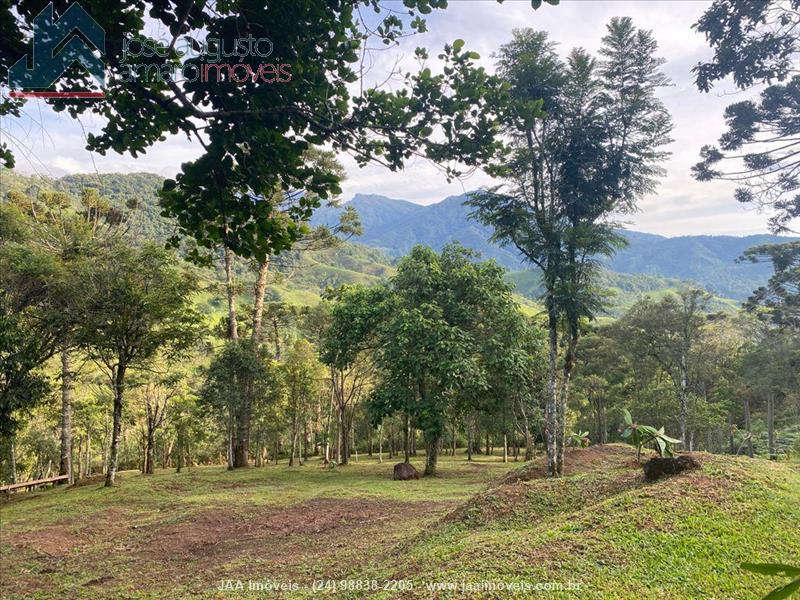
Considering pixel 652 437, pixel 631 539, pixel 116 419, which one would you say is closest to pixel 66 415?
pixel 116 419

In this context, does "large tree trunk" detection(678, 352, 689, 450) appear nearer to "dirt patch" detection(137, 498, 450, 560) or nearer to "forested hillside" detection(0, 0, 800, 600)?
"forested hillside" detection(0, 0, 800, 600)

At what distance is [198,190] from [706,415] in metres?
32.7

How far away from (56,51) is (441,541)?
22.6 feet

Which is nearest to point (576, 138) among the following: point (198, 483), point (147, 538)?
point (147, 538)

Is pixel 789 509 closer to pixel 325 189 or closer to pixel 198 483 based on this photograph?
pixel 325 189

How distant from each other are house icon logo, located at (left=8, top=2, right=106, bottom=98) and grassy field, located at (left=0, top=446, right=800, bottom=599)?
202 inches

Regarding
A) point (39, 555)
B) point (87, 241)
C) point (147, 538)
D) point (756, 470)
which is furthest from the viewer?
point (87, 241)

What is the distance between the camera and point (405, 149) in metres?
3.35

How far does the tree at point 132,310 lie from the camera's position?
1476cm

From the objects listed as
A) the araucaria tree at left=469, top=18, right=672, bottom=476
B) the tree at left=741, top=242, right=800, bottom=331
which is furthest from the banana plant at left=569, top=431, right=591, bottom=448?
the tree at left=741, top=242, right=800, bottom=331

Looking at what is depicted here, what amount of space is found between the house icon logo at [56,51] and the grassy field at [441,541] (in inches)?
202

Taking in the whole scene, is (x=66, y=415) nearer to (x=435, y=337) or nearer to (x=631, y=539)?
(x=435, y=337)

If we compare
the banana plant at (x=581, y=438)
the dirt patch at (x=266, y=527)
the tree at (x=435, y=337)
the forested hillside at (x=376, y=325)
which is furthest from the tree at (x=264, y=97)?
the banana plant at (x=581, y=438)

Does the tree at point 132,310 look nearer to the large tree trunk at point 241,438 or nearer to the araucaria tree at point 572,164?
the large tree trunk at point 241,438
